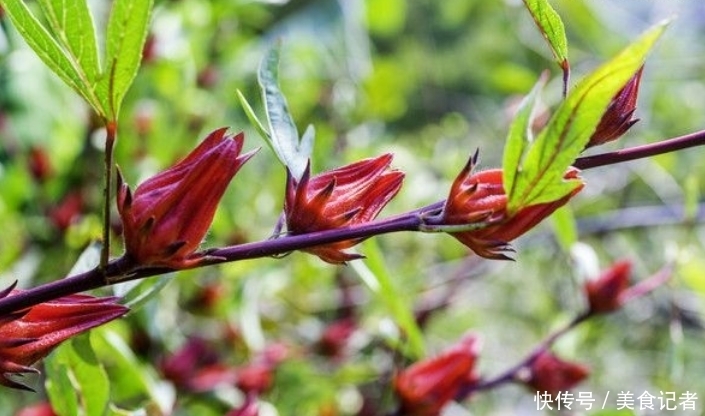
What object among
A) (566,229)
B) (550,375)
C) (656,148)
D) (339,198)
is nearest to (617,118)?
(656,148)

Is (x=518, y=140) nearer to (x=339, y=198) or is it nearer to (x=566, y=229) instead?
(x=339, y=198)

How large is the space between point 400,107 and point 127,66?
1842mm

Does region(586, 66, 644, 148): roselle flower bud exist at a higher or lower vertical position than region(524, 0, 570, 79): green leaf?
lower

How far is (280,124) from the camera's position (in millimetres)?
609

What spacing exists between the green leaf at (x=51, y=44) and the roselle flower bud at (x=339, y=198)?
0.41 ft

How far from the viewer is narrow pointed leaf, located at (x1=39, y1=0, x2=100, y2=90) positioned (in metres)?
0.50

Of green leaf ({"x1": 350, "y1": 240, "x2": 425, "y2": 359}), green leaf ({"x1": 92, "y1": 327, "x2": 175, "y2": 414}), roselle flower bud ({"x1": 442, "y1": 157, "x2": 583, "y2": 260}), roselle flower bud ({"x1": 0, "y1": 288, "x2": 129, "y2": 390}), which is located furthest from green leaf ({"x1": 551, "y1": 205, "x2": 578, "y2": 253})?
roselle flower bud ({"x1": 0, "y1": 288, "x2": 129, "y2": 390})

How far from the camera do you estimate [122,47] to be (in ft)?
1.66

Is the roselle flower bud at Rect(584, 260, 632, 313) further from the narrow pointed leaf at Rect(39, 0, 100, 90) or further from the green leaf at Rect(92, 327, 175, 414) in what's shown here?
the narrow pointed leaf at Rect(39, 0, 100, 90)

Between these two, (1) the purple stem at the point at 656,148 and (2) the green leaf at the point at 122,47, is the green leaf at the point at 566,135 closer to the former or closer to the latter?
(1) the purple stem at the point at 656,148

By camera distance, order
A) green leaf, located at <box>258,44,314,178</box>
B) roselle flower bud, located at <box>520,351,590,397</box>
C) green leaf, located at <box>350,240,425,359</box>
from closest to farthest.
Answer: green leaf, located at <box>258,44,314,178</box>, green leaf, located at <box>350,240,425,359</box>, roselle flower bud, located at <box>520,351,590,397</box>

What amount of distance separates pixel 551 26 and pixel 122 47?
0.83ft

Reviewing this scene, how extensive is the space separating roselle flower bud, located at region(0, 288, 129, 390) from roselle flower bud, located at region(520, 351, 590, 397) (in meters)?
0.60

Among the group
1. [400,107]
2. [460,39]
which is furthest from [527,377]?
[460,39]
